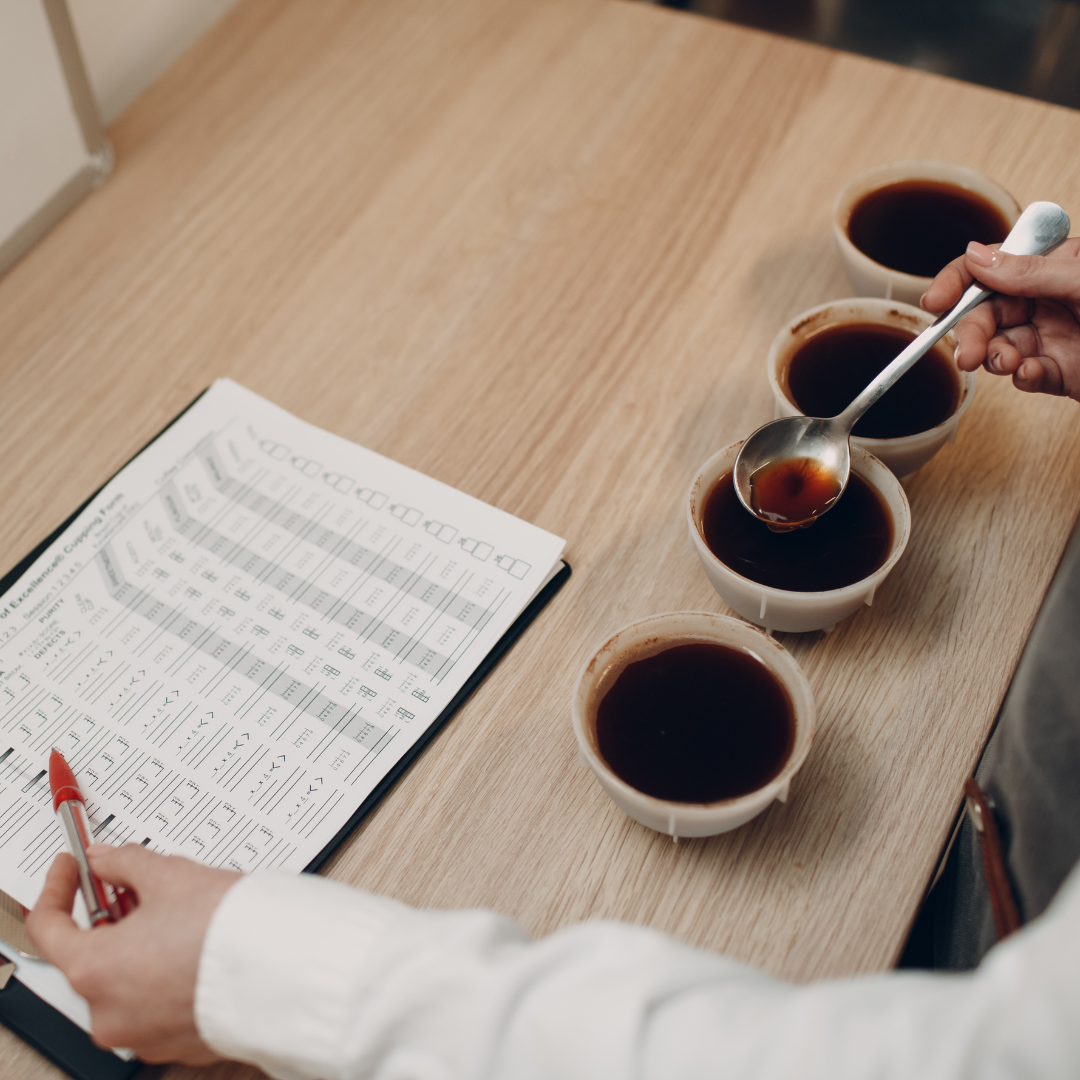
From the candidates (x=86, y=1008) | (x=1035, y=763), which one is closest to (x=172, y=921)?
(x=86, y=1008)

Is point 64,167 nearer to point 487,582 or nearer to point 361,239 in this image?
point 361,239

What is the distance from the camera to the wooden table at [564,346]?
2.25ft

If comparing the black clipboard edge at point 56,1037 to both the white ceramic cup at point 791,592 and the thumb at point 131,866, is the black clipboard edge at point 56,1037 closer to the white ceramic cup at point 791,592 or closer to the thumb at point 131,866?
the thumb at point 131,866

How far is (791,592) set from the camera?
691mm

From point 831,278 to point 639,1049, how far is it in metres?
0.77

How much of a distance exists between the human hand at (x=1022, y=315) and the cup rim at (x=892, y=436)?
14 millimetres

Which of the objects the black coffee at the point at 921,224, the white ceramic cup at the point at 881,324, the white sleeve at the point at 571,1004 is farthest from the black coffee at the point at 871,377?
the white sleeve at the point at 571,1004

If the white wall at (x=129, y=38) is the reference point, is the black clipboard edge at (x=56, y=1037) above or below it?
below

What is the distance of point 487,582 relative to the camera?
815 millimetres

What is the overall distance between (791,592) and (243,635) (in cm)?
45

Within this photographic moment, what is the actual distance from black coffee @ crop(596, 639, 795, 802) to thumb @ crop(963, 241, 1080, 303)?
39 cm

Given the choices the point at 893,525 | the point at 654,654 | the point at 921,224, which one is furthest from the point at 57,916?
the point at 921,224

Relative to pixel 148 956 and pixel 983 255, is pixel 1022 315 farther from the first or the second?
pixel 148 956

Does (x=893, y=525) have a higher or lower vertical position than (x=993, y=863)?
higher
